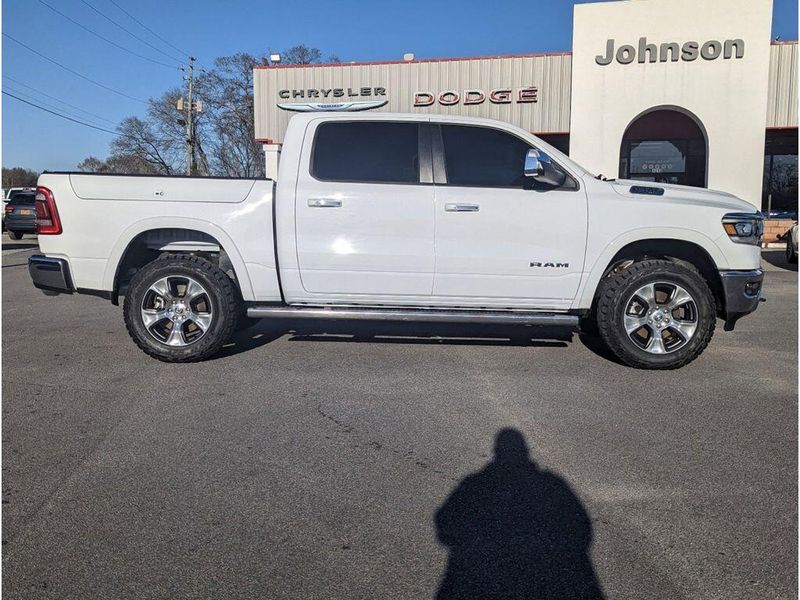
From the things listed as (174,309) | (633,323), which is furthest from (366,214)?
(633,323)

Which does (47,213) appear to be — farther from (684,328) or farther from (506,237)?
(684,328)

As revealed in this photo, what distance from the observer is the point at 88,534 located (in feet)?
9.72

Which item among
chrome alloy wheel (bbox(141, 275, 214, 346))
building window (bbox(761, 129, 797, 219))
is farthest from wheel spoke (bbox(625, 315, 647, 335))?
building window (bbox(761, 129, 797, 219))

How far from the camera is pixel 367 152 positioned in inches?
231

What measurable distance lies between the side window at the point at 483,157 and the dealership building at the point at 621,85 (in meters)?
12.5

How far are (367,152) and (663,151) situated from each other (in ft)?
68.7

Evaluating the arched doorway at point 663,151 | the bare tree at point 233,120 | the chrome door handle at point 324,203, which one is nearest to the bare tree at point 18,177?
the bare tree at point 233,120

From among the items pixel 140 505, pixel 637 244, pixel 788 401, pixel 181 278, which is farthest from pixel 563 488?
pixel 181 278

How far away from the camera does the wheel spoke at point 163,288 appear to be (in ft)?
19.2

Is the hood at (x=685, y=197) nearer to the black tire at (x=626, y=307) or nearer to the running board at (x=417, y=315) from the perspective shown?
the black tire at (x=626, y=307)

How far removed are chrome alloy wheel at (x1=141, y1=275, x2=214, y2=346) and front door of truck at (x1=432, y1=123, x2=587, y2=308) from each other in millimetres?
A: 2102

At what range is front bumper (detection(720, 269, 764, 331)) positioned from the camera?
18.5 feet

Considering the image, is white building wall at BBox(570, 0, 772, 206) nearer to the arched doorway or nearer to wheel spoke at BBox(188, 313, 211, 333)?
the arched doorway

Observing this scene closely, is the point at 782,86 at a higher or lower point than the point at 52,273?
higher
